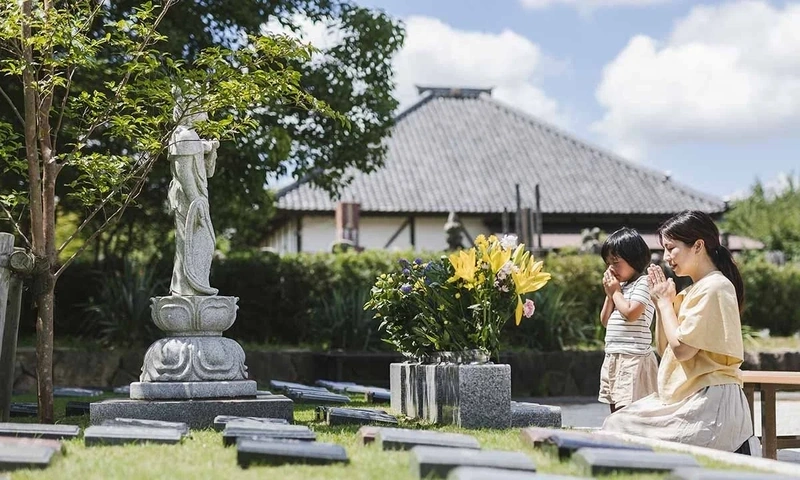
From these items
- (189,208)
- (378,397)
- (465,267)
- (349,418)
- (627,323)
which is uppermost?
(189,208)

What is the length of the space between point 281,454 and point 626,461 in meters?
1.61

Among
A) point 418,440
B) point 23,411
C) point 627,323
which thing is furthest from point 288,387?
point 418,440

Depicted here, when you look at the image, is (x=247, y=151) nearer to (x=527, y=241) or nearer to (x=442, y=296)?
(x=442, y=296)

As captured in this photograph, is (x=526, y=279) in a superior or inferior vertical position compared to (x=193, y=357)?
superior

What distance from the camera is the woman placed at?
5570 mm

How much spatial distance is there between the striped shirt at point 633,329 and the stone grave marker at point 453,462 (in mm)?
2710

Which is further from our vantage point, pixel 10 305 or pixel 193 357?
pixel 10 305

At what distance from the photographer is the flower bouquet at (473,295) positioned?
7652 millimetres

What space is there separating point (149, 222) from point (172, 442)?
1250 cm

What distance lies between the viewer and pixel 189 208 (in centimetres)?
786

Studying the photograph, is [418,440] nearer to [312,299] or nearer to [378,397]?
[378,397]

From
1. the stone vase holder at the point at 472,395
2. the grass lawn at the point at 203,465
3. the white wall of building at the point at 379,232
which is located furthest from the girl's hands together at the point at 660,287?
the white wall of building at the point at 379,232

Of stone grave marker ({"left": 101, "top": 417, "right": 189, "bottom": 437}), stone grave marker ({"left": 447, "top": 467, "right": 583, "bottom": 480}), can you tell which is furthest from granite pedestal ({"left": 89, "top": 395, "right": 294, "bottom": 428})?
stone grave marker ({"left": 447, "top": 467, "right": 583, "bottom": 480})

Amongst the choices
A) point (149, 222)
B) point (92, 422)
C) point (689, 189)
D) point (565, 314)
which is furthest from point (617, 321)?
point (689, 189)
